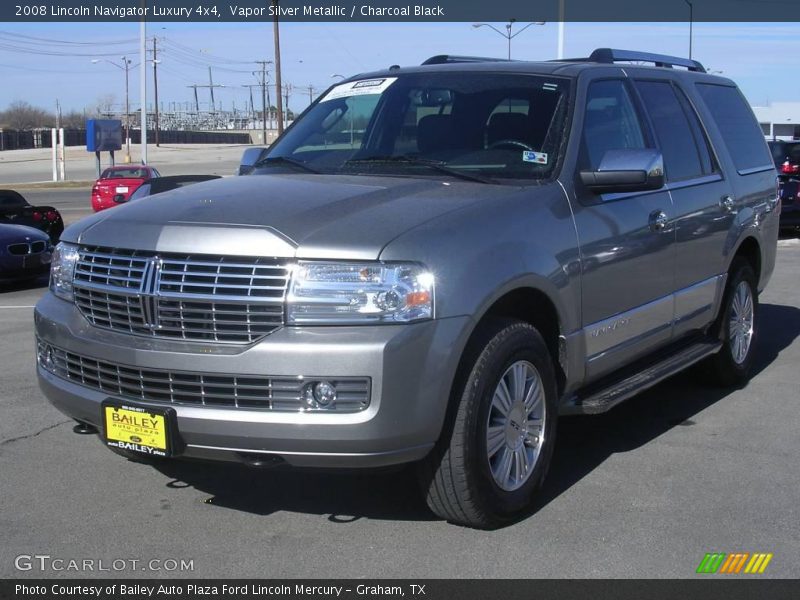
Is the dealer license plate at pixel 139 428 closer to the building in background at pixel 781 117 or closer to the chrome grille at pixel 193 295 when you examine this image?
the chrome grille at pixel 193 295

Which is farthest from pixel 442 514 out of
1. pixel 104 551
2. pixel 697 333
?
pixel 697 333

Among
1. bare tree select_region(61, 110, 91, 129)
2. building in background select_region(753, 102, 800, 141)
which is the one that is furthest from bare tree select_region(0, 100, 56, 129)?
building in background select_region(753, 102, 800, 141)

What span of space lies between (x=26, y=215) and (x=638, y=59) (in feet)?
37.2

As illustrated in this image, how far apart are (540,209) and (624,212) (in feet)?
2.75

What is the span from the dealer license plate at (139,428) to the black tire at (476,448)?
3.45 feet

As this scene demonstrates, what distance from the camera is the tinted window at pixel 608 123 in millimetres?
5320

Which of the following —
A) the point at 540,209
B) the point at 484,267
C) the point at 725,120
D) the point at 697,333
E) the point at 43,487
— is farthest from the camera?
the point at 725,120

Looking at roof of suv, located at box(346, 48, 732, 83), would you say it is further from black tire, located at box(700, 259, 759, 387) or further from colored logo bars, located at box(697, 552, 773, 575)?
colored logo bars, located at box(697, 552, 773, 575)

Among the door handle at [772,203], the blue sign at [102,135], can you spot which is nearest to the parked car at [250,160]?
the door handle at [772,203]

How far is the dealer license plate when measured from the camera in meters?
4.02

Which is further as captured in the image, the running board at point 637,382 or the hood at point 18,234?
the hood at point 18,234

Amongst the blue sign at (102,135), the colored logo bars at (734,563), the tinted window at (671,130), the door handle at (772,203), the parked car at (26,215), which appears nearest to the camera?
the colored logo bars at (734,563)
